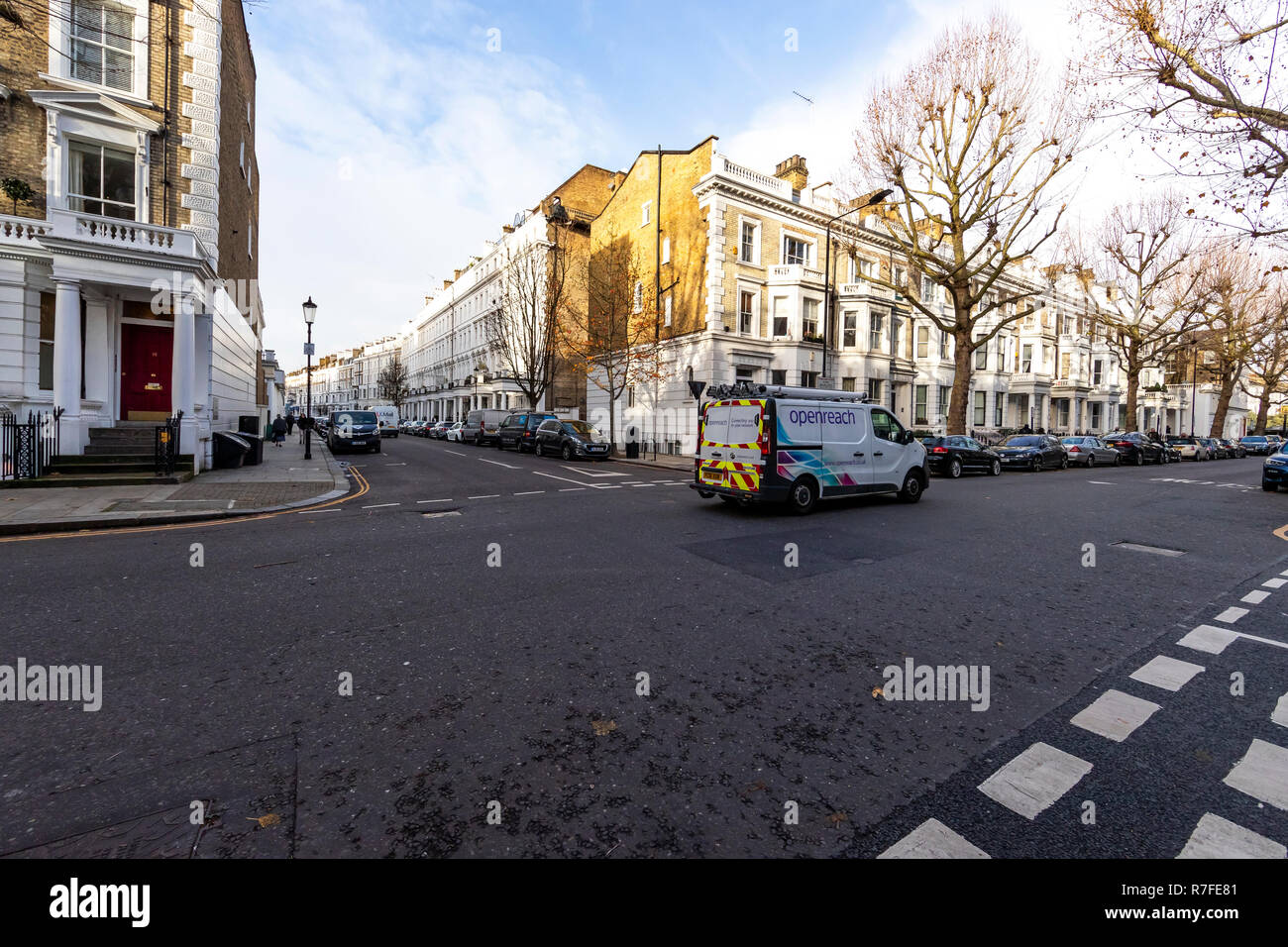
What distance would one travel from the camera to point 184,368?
15000 mm

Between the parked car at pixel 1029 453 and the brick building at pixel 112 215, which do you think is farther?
the parked car at pixel 1029 453

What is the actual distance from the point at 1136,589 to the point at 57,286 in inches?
822

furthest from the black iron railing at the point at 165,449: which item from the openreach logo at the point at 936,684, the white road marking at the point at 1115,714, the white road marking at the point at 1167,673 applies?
the white road marking at the point at 1167,673

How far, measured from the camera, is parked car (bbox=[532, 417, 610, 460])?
83.7 ft

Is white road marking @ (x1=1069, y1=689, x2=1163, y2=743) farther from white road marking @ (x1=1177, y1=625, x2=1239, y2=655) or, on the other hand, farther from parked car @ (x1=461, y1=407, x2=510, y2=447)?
parked car @ (x1=461, y1=407, x2=510, y2=447)

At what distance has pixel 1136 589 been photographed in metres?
6.35

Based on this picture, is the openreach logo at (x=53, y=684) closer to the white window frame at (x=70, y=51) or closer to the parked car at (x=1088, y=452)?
the white window frame at (x=70, y=51)

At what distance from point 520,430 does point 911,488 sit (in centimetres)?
2281

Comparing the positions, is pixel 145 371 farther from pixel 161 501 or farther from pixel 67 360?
pixel 161 501

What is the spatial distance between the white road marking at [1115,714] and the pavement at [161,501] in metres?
12.0

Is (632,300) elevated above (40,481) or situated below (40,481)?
above

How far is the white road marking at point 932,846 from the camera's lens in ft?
7.81
